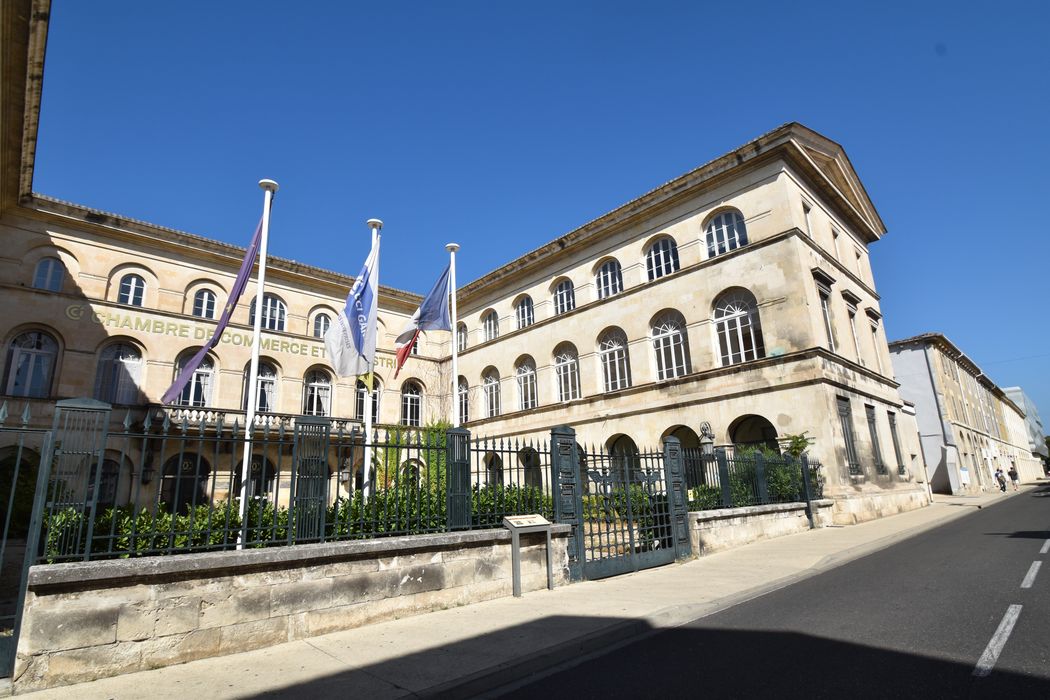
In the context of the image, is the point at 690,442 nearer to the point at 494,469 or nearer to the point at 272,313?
the point at 494,469

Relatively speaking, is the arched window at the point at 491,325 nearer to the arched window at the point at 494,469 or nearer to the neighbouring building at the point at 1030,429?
the arched window at the point at 494,469

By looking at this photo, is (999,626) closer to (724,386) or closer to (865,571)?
(865,571)

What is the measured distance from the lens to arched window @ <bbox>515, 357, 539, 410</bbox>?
85.8ft

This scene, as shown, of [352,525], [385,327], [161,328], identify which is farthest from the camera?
[385,327]

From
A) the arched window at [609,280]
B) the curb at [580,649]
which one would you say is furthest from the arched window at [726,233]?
the curb at [580,649]

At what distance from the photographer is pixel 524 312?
27672 mm

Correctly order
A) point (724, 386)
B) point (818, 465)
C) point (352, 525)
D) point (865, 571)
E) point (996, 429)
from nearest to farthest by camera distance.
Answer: point (352, 525) → point (865, 571) → point (818, 465) → point (724, 386) → point (996, 429)

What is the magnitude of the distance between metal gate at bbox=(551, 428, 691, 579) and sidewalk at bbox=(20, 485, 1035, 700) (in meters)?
0.60

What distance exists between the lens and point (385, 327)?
2853 centimetres

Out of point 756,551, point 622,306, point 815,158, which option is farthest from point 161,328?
point 815,158

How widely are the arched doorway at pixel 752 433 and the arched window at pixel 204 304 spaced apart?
68.3 feet

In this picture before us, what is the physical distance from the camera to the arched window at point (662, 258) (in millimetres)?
21562

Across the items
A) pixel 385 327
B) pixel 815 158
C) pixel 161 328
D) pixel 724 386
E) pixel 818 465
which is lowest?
pixel 818 465

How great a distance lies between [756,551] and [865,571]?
2.79 m
